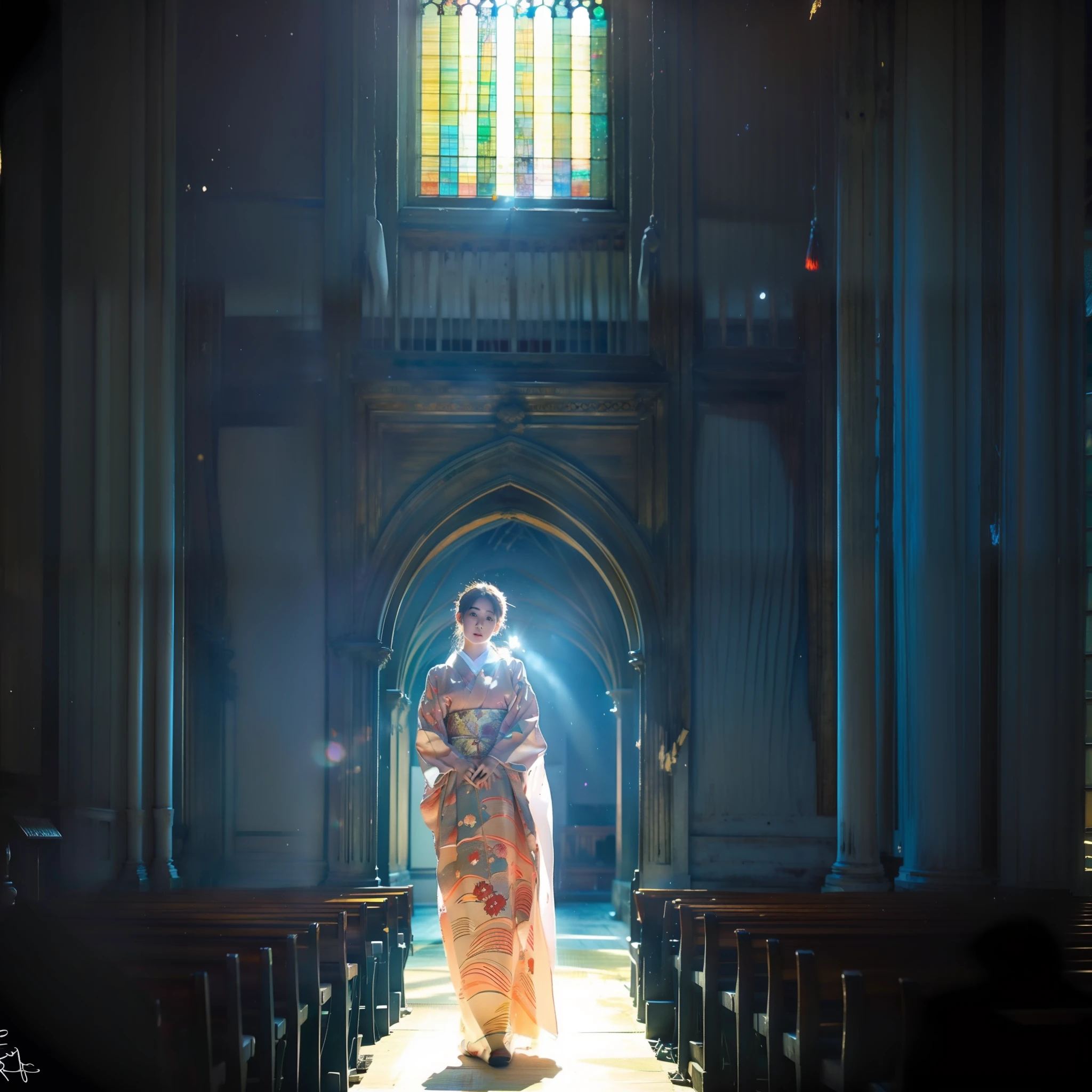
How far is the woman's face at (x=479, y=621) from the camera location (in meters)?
6.27

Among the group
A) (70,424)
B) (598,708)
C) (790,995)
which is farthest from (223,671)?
(598,708)

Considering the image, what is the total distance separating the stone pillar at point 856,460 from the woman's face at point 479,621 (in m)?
4.53

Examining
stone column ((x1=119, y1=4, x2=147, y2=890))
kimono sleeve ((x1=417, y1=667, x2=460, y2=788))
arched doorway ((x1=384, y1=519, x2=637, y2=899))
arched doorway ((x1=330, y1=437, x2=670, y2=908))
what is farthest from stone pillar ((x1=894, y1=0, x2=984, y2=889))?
stone column ((x1=119, y1=4, x2=147, y2=890))

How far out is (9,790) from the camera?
27.7ft

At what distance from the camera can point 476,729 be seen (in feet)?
20.9

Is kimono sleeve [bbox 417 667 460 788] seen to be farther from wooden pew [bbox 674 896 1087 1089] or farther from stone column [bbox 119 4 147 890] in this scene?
stone column [bbox 119 4 147 890]

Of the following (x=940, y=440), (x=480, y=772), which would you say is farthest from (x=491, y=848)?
(x=940, y=440)

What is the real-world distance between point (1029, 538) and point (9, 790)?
6.39 metres

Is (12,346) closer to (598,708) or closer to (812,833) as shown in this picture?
(812,833)

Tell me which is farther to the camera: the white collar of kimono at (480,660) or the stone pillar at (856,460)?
the stone pillar at (856,460)

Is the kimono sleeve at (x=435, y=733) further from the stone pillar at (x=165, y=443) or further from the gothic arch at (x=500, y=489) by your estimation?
the gothic arch at (x=500, y=489)

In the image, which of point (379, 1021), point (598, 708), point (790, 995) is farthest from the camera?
point (598, 708)

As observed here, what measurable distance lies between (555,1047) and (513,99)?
9054 mm
